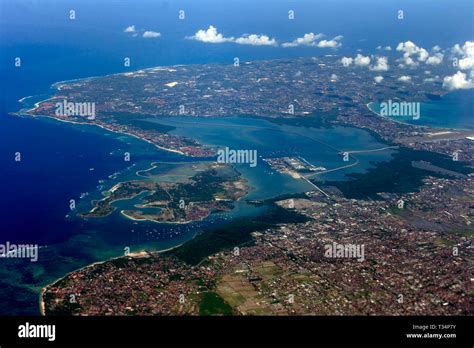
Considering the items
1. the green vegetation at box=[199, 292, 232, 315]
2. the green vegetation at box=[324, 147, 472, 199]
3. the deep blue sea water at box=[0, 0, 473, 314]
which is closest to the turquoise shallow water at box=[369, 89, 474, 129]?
the deep blue sea water at box=[0, 0, 473, 314]

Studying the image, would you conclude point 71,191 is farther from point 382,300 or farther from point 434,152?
point 434,152

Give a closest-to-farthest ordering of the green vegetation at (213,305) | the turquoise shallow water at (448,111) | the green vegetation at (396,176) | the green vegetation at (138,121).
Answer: the green vegetation at (213,305)
the green vegetation at (396,176)
the green vegetation at (138,121)
the turquoise shallow water at (448,111)

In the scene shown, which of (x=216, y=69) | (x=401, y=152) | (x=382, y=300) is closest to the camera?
(x=382, y=300)

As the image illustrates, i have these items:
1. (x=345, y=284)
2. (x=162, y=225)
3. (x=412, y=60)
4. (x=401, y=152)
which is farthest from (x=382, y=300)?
(x=412, y=60)

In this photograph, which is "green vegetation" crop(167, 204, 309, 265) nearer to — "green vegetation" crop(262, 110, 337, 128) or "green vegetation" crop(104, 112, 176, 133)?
"green vegetation" crop(104, 112, 176, 133)

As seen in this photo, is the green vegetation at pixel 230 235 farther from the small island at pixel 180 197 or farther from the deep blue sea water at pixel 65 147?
the small island at pixel 180 197

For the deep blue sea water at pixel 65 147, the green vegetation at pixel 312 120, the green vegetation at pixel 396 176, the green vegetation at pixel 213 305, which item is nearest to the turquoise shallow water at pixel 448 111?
the green vegetation at pixel 312 120
